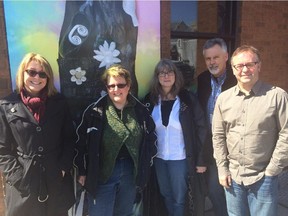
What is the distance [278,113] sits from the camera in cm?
213

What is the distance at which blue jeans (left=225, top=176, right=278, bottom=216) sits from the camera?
2219mm

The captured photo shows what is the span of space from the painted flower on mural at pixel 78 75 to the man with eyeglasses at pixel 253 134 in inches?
59.1

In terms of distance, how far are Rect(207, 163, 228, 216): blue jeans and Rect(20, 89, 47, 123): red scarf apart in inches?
64.1

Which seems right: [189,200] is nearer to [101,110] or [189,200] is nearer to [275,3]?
[101,110]

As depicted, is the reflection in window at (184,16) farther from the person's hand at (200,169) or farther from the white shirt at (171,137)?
the person's hand at (200,169)

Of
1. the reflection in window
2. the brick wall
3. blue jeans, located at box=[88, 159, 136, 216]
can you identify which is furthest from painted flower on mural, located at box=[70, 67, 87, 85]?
the brick wall

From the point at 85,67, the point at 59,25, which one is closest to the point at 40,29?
the point at 59,25

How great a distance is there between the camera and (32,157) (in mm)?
2189

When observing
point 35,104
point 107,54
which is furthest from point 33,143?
point 107,54

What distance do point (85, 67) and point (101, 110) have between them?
867mm

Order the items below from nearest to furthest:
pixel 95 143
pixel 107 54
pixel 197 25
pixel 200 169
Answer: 1. pixel 95 143
2. pixel 200 169
3. pixel 107 54
4. pixel 197 25

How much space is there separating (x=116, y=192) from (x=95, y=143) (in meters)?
0.50

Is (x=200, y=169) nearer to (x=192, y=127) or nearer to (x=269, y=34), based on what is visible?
(x=192, y=127)

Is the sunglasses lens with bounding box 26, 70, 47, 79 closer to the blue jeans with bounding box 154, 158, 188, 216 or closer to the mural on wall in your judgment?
the mural on wall
